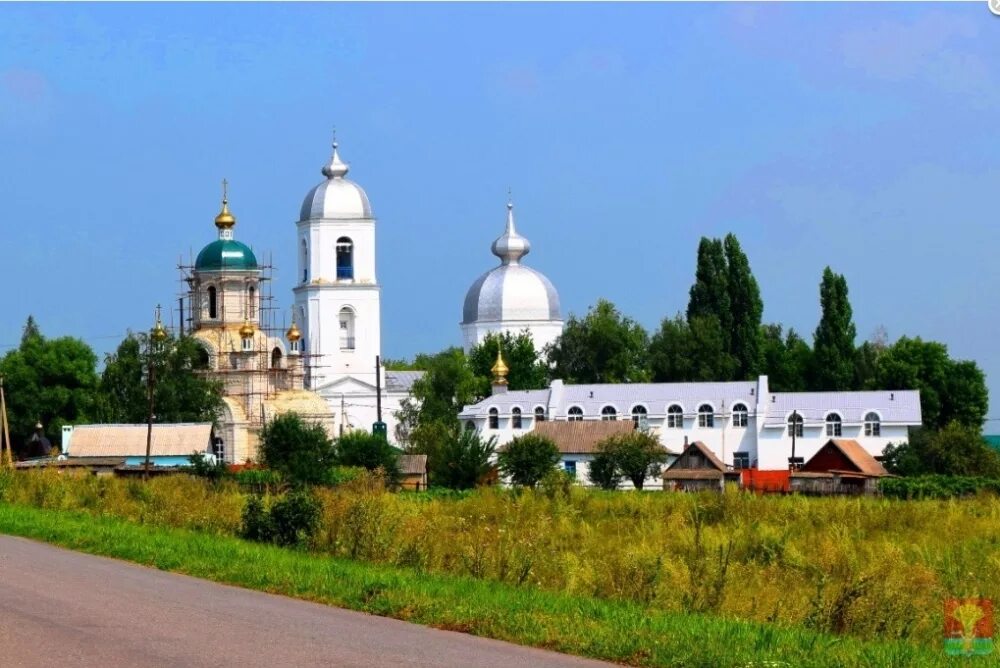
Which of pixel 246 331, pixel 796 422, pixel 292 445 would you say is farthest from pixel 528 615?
pixel 246 331

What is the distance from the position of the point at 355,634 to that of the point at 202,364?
7534cm

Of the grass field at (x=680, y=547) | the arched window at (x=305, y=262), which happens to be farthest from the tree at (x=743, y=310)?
the grass field at (x=680, y=547)

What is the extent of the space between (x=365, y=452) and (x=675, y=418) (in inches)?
884

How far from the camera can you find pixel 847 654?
1302 cm

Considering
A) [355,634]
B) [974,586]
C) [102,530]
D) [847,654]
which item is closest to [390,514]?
[102,530]

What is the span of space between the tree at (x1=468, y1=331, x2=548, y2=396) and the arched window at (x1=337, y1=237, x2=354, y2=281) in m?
9.14

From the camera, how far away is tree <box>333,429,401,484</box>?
2361 inches

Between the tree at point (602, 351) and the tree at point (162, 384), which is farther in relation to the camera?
the tree at point (602, 351)

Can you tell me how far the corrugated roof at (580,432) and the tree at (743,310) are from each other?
16.4 m

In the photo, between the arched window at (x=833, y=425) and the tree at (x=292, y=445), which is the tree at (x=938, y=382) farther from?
the tree at (x=292, y=445)

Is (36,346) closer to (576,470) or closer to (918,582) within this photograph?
(576,470)

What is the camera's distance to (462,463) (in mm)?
56625

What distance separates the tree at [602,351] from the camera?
10169 cm

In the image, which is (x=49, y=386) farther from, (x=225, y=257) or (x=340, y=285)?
(x=340, y=285)
